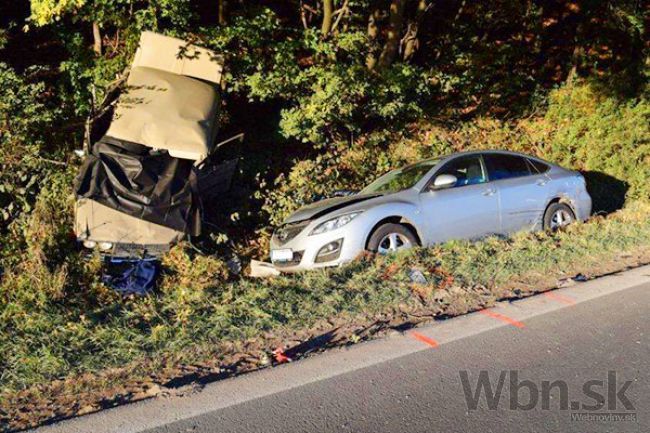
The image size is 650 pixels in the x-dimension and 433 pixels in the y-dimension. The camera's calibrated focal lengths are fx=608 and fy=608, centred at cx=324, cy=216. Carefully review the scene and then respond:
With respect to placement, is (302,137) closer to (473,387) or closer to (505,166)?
(505,166)

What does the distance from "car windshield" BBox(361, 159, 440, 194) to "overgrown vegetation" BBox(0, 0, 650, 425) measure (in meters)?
1.23

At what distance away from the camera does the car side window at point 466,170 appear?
8.23 metres

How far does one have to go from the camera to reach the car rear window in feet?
29.6

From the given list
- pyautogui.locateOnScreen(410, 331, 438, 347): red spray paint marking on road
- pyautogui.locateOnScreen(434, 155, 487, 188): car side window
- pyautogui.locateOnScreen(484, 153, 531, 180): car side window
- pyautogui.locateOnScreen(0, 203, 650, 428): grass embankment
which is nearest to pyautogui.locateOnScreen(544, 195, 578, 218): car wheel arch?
pyautogui.locateOnScreen(484, 153, 531, 180): car side window

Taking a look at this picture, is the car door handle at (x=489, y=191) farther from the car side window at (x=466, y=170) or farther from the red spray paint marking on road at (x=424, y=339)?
the red spray paint marking on road at (x=424, y=339)

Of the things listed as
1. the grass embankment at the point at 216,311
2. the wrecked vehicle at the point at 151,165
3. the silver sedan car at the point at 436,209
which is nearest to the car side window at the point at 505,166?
the silver sedan car at the point at 436,209

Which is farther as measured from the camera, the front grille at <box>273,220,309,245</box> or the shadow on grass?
the shadow on grass

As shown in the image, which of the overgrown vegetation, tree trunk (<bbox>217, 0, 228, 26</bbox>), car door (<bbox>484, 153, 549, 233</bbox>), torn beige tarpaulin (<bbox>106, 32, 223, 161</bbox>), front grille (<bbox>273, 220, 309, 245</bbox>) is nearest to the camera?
the overgrown vegetation

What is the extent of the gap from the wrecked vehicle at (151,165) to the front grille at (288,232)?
102 centimetres

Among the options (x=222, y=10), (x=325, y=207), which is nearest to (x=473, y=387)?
(x=325, y=207)

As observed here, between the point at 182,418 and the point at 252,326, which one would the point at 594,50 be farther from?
the point at 182,418

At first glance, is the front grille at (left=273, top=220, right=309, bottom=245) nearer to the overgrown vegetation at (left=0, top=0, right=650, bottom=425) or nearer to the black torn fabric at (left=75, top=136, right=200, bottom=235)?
the overgrown vegetation at (left=0, top=0, right=650, bottom=425)

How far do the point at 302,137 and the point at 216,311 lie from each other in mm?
5803

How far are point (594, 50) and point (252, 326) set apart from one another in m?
14.2
